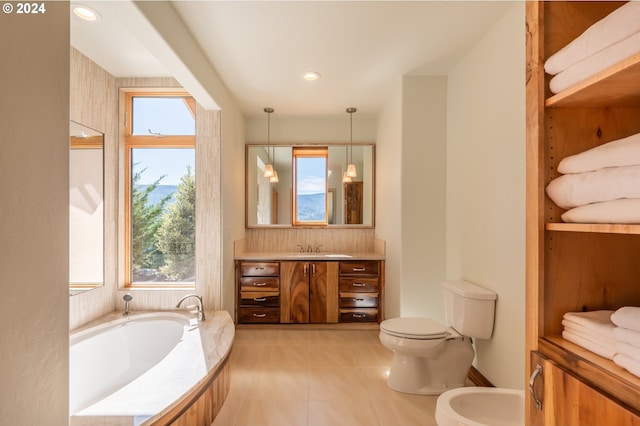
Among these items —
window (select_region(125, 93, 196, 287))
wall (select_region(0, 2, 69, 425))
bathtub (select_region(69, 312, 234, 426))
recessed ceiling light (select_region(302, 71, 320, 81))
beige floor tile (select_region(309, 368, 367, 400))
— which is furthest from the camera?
window (select_region(125, 93, 196, 287))

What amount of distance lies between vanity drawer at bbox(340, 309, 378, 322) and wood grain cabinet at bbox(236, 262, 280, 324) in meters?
0.77

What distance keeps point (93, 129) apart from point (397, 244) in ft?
9.71

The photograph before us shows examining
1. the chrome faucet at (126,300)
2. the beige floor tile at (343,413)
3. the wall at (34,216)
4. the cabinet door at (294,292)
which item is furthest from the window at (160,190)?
the wall at (34,216)

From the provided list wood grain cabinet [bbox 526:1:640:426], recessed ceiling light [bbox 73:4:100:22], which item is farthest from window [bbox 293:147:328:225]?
wood grain cabinet [bbox 526:1:640:426]

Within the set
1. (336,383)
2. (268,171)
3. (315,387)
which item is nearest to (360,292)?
(336,383)

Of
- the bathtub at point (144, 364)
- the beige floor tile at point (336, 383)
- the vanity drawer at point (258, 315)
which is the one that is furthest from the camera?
the vanity drawer at point (258, 315)

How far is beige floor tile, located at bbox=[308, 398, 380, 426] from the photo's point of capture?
2006 millimetres

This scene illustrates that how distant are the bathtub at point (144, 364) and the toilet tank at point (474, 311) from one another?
1.69 metres

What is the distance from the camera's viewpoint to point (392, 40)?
2.40 meters

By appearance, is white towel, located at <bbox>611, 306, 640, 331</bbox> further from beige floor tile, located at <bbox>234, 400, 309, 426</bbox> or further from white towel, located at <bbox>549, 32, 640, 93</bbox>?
beige floor tile, located at <bbox>234, 400, 309, 426</bbox>

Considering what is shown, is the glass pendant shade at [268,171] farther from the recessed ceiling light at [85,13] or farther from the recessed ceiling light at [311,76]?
the recessed ceiling light at [85,13]

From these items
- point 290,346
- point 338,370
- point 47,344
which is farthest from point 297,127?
point 47,344

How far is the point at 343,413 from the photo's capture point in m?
2.10

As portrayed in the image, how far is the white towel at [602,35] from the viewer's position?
2.31ft
